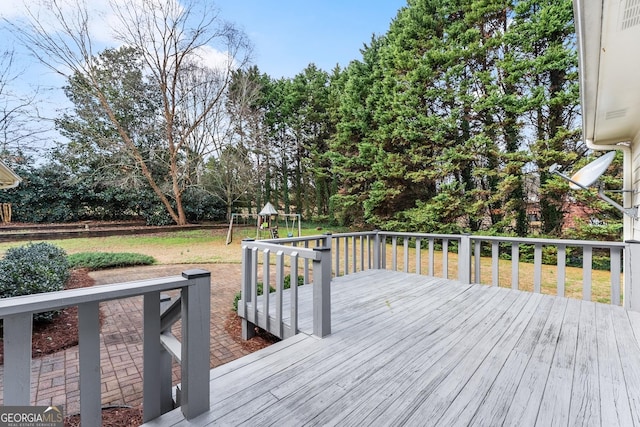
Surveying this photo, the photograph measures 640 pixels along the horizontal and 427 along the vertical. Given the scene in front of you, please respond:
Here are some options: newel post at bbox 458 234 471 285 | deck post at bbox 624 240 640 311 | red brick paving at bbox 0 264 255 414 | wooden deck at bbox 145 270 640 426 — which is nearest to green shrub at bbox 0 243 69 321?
red brick paving at bbox 0 264 255 414

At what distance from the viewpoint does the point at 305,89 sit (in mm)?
15680

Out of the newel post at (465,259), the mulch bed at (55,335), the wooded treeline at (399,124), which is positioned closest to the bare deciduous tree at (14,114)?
the wooded treeline at (399,124)

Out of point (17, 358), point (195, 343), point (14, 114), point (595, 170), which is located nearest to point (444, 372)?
point (195, 343)

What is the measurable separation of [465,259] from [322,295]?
8.33 feet

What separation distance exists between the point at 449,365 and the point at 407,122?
28.4 feet

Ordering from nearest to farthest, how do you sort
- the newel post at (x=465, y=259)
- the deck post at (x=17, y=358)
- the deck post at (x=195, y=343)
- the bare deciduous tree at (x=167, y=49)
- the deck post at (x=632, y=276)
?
the deck post at (x=17, y=358), the deck post at (x=195, y=343), the deck post at (x=632, y=276), the newel post at (x=465, y=259), the bare deciduous tree at (x=167, y=49)

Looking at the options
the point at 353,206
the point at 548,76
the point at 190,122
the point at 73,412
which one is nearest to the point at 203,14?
the point at 190,122

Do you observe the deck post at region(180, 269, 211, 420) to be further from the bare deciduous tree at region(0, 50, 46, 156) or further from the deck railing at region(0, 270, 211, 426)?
the bare deciduous tree at region(0, 50, 46, 156)

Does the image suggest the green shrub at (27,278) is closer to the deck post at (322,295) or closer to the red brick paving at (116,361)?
Answer: the red brick paving at (116,361)

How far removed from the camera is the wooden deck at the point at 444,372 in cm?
146

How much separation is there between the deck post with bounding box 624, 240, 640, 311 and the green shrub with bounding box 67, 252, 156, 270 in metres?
8.62

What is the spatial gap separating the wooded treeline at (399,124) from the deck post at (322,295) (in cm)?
717

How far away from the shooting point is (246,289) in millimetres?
3191

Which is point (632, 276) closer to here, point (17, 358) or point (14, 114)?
point (17, 358)
